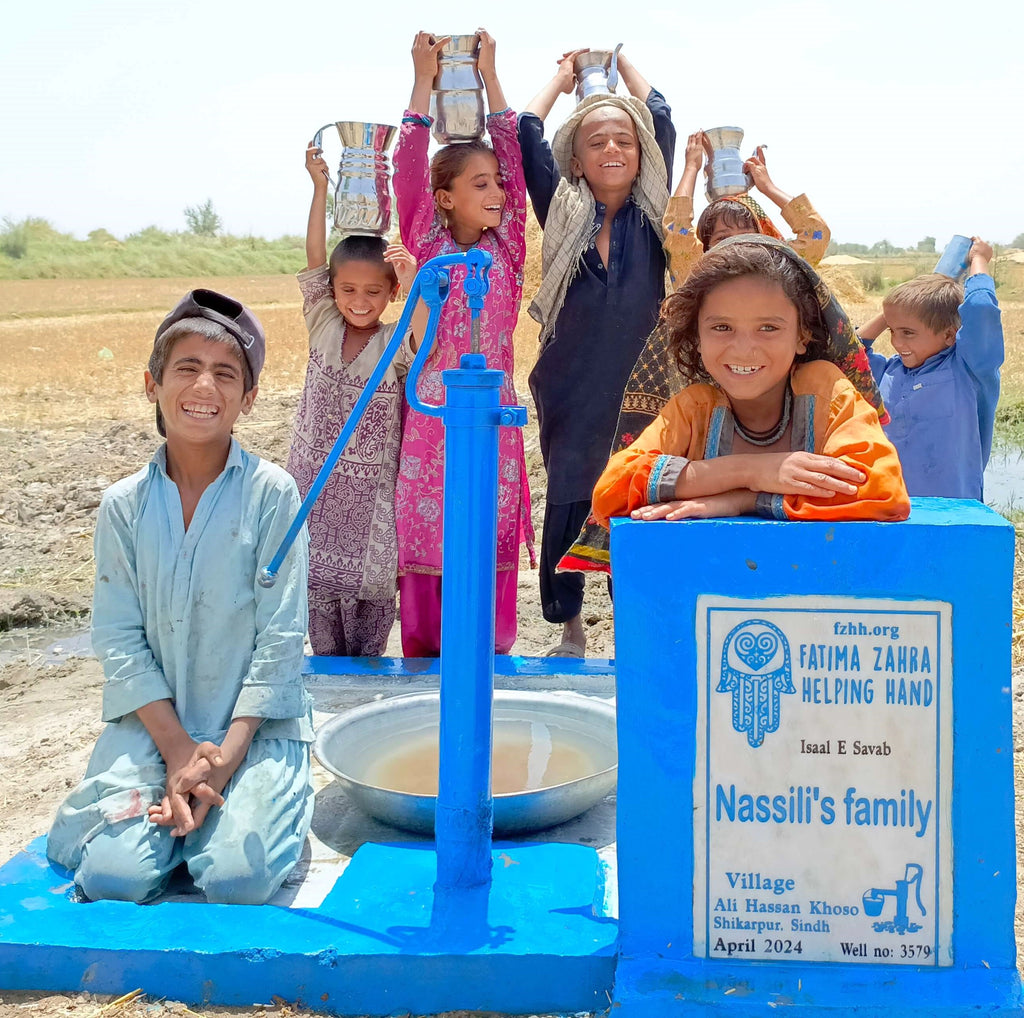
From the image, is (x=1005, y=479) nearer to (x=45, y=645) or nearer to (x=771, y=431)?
(x=45, y=645)

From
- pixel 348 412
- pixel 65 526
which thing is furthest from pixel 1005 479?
pixel 65 526

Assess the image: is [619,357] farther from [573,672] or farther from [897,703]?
[897,703]

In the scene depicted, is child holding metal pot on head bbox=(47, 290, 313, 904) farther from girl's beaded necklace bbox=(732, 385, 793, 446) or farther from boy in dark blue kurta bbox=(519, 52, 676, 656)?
boy in dark blue kurta bbox=(519, 52, 676, 656)

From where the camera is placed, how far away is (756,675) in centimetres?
192

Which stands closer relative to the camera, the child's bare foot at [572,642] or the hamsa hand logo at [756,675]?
the hamsa hand logo at [756,675]

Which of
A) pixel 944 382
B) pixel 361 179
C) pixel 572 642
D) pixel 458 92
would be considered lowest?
pixel 572 642

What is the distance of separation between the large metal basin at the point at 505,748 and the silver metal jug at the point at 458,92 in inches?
71.1

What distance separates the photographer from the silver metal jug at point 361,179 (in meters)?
3.49

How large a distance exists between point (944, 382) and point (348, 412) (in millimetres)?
2089

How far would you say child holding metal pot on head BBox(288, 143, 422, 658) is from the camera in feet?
11.7

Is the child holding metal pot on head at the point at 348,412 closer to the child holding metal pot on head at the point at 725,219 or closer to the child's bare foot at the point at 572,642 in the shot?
the child's bare foot at the point at 572,642

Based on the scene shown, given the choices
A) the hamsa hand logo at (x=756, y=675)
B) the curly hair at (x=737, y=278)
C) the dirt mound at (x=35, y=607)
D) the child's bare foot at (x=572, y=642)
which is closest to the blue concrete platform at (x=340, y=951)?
the hamsa hand logo at (x=756, y=675)

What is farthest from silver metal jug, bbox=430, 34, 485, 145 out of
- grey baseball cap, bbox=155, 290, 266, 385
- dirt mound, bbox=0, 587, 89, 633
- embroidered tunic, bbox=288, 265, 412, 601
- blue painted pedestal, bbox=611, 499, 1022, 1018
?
dirt mound, bbox=0, 587, 89, 633

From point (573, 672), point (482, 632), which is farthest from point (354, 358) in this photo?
point (482, 632)
